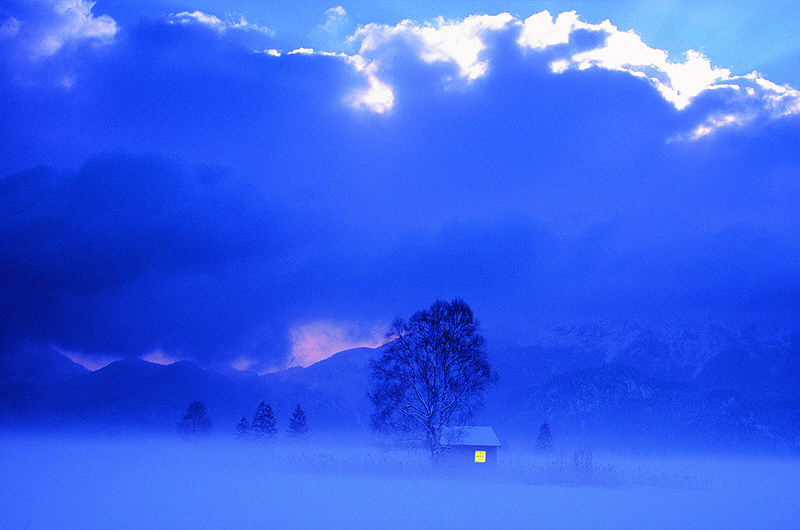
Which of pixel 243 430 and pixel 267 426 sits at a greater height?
pixel 267 426

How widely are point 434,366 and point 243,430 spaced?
49134 mm

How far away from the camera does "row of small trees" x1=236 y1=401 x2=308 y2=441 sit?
2889 inches

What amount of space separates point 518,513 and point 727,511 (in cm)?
900

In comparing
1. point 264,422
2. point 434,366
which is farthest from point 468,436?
point 264,422

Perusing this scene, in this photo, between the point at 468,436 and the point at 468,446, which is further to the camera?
the point at 468,436

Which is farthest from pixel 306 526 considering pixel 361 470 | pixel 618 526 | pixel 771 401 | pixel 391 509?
pixel 771 401

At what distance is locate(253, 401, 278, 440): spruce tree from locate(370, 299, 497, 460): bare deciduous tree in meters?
42.3

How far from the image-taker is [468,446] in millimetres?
40906

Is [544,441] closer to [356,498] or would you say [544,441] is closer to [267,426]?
[267,426]

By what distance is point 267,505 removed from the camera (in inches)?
710

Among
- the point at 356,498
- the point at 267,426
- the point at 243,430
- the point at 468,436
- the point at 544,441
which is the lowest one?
the point at 356,498

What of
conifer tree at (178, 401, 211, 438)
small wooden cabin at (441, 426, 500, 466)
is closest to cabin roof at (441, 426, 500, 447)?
small wooden cabin at (441, 426, 500, 466)

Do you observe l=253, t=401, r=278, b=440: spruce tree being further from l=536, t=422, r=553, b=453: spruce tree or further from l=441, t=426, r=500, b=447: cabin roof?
l=441, t=426, r=500, b=447: cabin roof

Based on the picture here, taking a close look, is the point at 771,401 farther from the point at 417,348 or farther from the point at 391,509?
the point at 391,509
